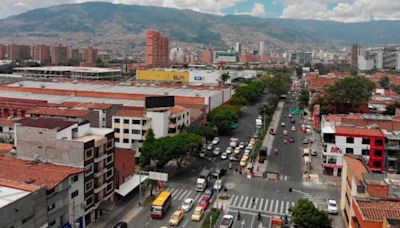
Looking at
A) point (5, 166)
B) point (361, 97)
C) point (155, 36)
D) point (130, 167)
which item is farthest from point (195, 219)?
point (155, 36)

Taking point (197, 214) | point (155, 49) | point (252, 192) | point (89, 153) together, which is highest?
point (155, 49)

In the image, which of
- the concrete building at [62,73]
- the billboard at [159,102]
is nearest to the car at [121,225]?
the billboard at [159,102]

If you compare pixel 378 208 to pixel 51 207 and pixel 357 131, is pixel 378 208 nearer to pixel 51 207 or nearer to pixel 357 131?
pixel 51 207

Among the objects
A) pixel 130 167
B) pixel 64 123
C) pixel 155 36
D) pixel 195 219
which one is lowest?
pixel 195 219

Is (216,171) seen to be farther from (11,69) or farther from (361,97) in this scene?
(11,69)

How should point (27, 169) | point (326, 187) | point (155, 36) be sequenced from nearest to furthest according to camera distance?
point (27, 169)
point (326, 187)
point (155, 36)

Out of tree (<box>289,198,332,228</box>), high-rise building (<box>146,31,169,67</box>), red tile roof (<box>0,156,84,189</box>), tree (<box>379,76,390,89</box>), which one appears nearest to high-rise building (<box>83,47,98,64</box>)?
high-rise building (<box>146,31,169,67</box>)

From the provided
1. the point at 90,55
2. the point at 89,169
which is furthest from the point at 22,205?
the point at 90,55
